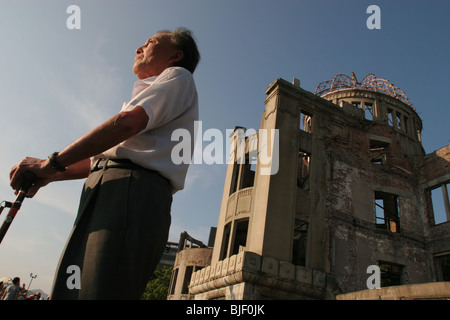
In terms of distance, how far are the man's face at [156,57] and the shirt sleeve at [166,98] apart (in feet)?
1.06

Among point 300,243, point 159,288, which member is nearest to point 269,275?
point 300,243

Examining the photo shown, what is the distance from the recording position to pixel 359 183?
56.2 feet

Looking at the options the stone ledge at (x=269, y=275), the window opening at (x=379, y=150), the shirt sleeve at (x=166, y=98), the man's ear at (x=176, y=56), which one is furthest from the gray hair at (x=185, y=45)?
the window opening at (x=379, y=150)

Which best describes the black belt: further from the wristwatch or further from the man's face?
the man's face

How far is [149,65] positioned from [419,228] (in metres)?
19.7

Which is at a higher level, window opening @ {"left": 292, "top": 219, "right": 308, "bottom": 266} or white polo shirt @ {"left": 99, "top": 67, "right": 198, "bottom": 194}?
window opening @ {"left": 292, "top": 219, "right": 308, "bottom": 266}

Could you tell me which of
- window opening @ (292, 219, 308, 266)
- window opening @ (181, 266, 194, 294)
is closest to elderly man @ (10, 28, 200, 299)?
window opening @ (292, 219, 308, 266)

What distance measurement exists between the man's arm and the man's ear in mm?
736

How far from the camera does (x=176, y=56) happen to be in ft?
7.26

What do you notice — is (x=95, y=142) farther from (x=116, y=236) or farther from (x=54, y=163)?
(x=116, y=236)

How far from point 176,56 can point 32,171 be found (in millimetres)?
1206

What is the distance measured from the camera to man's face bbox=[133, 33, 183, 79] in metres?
2.16

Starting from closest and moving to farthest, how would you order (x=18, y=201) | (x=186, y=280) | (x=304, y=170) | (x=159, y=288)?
(x=18, y=201) → (x=304, y=170) → (x=186, y=280) → (x=159, y=288)

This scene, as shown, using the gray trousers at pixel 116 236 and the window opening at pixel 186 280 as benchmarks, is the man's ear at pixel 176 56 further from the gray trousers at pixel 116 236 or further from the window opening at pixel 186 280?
the window opening at pixel 186 280
